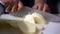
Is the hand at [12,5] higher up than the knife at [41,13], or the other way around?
the hand at [12,5]

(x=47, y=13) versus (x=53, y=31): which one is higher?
(x=47, y=13)

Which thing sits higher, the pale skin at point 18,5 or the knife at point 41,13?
the pale skin at point 18,5

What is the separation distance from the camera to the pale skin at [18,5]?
65 cm

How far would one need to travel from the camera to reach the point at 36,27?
1.55 feet

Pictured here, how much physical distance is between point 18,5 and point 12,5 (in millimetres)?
35

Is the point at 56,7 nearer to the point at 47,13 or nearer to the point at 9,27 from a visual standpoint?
the point at 47,13

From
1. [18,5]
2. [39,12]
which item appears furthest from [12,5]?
[39,12]

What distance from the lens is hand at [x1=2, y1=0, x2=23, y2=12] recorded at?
0.65 metres

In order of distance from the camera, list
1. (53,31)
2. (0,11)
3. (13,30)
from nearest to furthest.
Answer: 1. (13,30)
2. (0,11)
3. (53,31)

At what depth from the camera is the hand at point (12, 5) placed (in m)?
0.65

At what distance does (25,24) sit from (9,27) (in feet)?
0.22

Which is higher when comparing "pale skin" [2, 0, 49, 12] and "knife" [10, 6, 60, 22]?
"pale skin" [2, 0, 49, 12]

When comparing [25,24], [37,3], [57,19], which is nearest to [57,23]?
[57,19]

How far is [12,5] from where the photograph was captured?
0.66m
